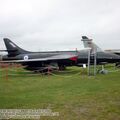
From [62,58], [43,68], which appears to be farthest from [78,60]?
[43,68]

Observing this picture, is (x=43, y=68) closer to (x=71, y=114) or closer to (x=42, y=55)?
(x=42, y=55)

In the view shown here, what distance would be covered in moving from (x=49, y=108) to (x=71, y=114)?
3.02ft

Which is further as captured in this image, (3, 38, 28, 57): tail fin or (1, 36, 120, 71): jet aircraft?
(3, 38, 28, 57): tail fin

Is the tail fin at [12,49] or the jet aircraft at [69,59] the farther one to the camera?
the tail fin at [12,49]

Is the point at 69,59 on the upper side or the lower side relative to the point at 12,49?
lower

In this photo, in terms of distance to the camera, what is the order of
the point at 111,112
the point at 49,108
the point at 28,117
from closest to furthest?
1. the point at 28,117
2. the point at 111,112
3. the point at 49,108

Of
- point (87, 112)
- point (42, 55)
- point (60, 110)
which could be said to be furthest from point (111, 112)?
point (42, 55)

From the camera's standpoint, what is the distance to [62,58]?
23641mm

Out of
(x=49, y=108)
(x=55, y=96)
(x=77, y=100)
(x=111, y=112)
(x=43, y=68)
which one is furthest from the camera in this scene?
(x=43, y=68)

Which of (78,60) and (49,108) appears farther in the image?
(78,60)

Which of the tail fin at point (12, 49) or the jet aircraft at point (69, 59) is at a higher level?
the tail fin at point (12, 49)

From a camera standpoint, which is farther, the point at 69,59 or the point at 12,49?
the point at 12,49

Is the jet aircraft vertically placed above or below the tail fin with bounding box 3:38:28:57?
below

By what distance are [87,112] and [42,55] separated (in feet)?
62.1
